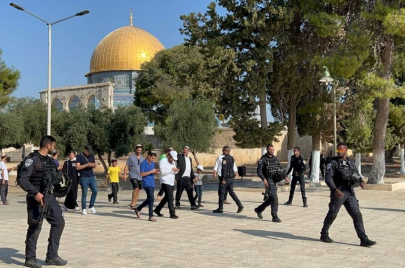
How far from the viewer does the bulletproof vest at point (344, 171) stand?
324 inches

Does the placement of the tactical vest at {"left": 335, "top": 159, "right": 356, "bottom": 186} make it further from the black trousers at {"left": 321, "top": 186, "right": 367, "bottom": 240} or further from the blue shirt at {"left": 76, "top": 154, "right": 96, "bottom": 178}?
the blue shirt at {"left": 76, "top": 154, "right": 96, "bottom": 178}

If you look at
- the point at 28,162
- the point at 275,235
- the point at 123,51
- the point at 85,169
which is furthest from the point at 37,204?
the point at 123,51

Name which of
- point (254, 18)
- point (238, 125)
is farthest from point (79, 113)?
point (254, 18)

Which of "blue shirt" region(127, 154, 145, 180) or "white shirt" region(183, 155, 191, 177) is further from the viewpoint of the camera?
"white shirt" region(183, 155, 191, 177)

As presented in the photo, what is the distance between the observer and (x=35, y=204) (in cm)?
673

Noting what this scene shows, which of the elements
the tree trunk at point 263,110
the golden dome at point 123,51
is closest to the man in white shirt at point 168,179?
the tree trunk at point 263,110

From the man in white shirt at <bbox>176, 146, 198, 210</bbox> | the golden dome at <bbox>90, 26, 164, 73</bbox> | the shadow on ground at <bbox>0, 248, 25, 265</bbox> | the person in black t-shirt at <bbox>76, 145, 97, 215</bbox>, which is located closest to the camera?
the shadow on ground at <bbox>0, 248, 25, 265</bbox>

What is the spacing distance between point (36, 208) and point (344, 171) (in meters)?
4.71

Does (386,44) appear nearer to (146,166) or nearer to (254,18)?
(254,18)

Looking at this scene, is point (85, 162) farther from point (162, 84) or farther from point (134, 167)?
point (162, 84)

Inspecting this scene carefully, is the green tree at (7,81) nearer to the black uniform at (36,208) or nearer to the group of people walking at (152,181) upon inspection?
the group of people walking at (152,181)

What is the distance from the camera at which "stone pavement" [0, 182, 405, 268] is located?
23.4ft

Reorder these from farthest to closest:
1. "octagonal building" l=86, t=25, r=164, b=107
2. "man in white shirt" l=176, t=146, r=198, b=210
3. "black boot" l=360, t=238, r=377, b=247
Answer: "octagonal building" l=86, t=25, r=164, b=107, "man in white shirt" l=176, t=146, r=198, b=210, "black boot" l=360, t=238, r=377, b=247

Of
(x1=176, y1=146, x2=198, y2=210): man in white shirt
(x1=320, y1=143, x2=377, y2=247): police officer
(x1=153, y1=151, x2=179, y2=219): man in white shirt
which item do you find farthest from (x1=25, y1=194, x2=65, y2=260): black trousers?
(x1=176, y1=146, x2=198, y2=210): man in white shirt
